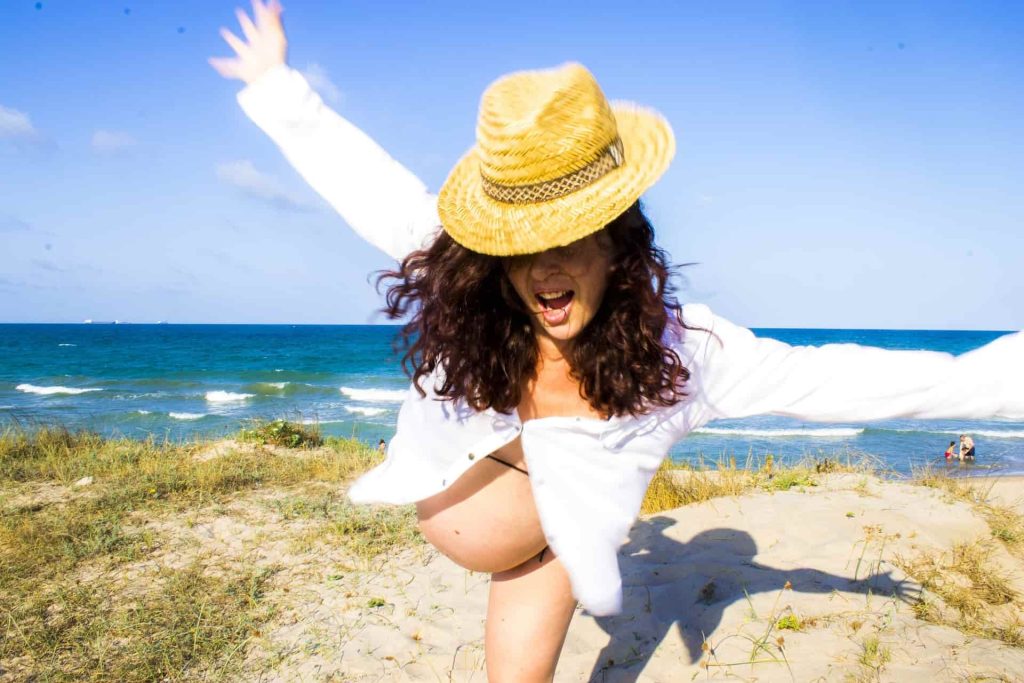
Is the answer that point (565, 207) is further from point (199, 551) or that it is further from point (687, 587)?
point (199, 551)

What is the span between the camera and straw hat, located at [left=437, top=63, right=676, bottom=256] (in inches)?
66.2

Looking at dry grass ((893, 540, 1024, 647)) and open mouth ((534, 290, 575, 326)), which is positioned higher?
open mouth ((534, 290, 575, 326))

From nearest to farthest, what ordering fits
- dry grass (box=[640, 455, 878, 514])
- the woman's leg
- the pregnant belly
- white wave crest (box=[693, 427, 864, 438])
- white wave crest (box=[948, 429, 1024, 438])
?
the pregnant belly < the woman's leg < dry grass (box=[640, 455, 878, 514]) < white wave crest (box=[693, 427, 864, 438]) < white wave crest (box=[948, 429, 1024, 438])

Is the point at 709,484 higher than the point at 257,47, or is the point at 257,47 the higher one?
the point at 257,47

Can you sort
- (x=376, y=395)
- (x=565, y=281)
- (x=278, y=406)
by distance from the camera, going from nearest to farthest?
(x=565, y=281), (x=278, y=406), (x=376, y=395)

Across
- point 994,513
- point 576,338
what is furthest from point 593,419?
point 994,513

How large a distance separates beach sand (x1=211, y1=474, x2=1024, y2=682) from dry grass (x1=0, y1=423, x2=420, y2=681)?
0.91 ft

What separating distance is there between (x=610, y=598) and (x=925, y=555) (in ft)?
10.5

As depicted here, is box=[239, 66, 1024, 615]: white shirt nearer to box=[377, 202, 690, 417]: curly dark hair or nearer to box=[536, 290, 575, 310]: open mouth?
box=[377, 202, 690, 417]: curly dark hair

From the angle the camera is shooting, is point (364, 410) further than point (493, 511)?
→ Yes

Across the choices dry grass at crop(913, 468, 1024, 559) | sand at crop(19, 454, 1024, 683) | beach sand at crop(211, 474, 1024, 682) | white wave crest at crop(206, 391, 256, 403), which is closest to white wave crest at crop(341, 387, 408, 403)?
white wave crest at crop(206, 391, 256, 403)

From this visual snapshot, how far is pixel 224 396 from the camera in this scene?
2456cm

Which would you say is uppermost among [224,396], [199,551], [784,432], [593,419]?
[593,419]

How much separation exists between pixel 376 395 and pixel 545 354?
2424 cm
